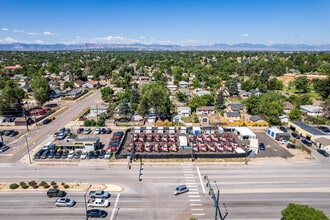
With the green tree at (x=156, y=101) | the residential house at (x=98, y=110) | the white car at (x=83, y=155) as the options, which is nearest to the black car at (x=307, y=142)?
the green tree at (x=156, y=101)

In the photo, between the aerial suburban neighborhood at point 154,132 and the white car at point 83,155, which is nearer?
the aerial suburban neighborhood at point 154,132

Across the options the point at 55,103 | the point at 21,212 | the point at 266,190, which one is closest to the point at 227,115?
the point at 266,190

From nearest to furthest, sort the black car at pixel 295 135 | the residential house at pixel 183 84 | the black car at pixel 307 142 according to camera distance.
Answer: the black car at pixel 307 142 → the black car at pixel 295 135 → the residential house at pixel 183 84

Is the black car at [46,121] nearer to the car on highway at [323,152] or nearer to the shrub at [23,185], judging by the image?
the shrub at [23,185]

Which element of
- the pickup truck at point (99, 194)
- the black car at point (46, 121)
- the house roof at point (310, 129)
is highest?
the house roof at point (310, 129)

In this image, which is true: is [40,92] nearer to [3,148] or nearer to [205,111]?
[3,148]

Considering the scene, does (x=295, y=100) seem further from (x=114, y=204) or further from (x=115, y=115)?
(x=114, y=204)

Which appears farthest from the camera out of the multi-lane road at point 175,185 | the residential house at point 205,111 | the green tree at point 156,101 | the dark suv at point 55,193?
the residential house at point 205,111
